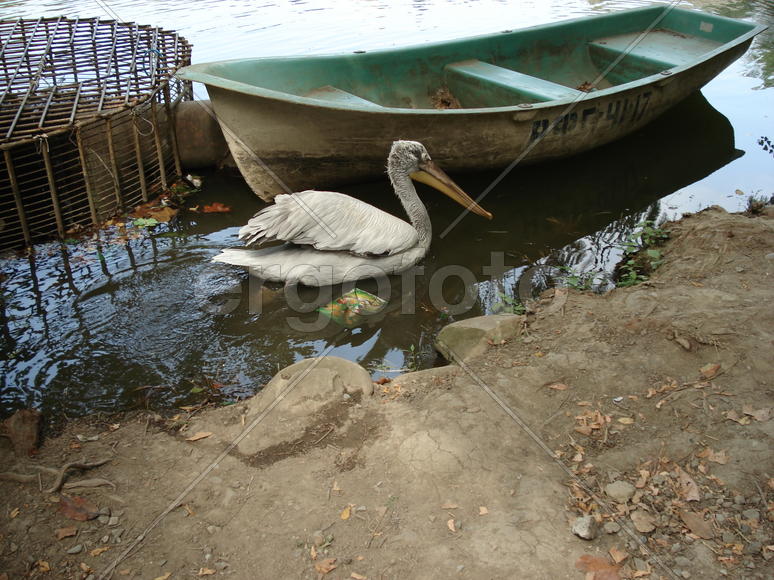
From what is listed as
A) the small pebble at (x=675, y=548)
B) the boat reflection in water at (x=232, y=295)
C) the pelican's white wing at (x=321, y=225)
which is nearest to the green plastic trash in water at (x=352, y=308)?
the boat reflection in water at (x=232, y=295)

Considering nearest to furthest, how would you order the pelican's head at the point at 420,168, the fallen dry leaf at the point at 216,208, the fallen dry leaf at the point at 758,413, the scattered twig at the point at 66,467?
the scattered twig at the point at 66,467 < the fallen dry leaf at the point at 758,413 < the pelican's head at the point at 420,168 < the fallen dry leaf at the point at 216,208

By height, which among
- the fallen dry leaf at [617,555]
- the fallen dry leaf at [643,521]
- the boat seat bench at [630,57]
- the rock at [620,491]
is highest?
the boat seat bench at [630,57]

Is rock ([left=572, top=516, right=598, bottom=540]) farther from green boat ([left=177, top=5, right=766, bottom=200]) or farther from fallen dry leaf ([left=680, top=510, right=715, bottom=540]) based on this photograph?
green boat ([left=177, top=5, right=766, bottom=200])

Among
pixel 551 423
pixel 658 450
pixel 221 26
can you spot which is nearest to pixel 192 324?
pixel 551 423

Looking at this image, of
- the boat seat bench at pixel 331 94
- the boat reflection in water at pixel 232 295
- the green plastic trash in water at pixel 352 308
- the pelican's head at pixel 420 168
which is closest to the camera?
the boat reflection in water at pixel 232 295

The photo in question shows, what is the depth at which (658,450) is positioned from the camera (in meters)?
3.41

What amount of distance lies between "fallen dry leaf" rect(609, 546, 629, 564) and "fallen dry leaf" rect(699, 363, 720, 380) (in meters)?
1.46

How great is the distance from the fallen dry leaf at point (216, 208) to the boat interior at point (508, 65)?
4.49 feet

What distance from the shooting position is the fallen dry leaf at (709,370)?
387 cm

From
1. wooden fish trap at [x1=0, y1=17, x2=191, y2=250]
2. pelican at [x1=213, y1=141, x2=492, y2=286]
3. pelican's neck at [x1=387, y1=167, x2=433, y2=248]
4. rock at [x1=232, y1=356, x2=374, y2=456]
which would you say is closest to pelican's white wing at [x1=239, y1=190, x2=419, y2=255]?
pelican at [x1=213, y1=141, x2=492, y2=286]

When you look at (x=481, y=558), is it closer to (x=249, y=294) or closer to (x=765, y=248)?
(x=249, y=294)

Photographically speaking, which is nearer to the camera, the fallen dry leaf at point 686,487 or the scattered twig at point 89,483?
the fallen dry leaf at point 686,487

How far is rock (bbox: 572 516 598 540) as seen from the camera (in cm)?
296

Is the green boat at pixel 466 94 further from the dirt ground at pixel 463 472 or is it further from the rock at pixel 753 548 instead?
the rock at pixel 753 548
